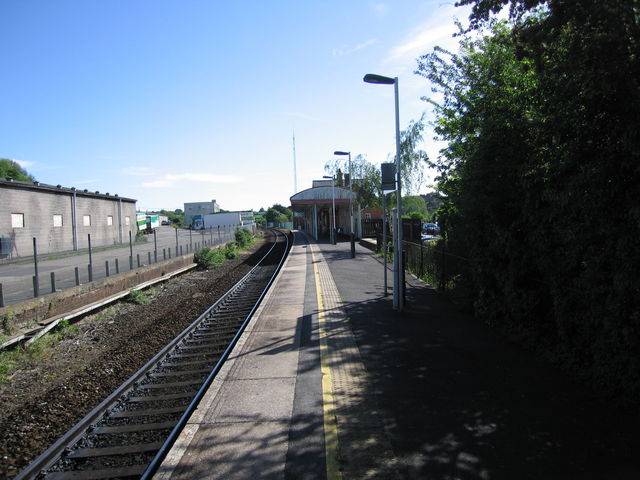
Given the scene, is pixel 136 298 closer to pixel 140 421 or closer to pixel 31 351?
pixel 31 351

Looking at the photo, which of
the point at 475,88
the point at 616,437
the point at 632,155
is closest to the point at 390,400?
the point at 616,437

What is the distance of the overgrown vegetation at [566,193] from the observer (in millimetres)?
4176

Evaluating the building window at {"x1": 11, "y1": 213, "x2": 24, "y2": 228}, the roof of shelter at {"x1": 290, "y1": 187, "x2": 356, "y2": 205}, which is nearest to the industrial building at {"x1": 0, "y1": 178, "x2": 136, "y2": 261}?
the building window at {"x1": 11, "y1": 213, "x2": 24, "y2": 228}

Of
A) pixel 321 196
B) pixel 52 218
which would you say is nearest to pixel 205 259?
pixel 52 218

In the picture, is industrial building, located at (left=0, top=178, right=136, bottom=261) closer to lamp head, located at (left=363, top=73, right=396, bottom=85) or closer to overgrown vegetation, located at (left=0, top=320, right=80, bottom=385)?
overgrown vegetation, located at (left=0, top=320, right=80, bottom=385)

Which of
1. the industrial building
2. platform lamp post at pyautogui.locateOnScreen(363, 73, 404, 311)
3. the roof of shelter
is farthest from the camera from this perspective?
the roof of shelter

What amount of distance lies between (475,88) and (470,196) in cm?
353

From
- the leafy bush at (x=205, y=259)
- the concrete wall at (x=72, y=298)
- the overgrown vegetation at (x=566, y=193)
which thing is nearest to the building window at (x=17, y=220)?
the leafy bush at (x=205, y=259)

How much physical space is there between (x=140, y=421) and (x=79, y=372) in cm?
312

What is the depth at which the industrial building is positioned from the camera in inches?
1046

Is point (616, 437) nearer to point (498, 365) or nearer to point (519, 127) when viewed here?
point (498, 365)

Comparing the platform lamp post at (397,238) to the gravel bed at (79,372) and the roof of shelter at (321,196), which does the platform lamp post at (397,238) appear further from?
the roof of shelter at (321,196)

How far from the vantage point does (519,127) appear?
6480 mm

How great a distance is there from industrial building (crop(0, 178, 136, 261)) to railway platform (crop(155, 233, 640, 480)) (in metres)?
24.0
